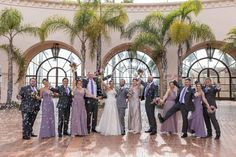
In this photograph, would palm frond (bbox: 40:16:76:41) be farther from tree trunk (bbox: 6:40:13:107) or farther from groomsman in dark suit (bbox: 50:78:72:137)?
groomsman in dark suit (bbox: 50:78:72:137)

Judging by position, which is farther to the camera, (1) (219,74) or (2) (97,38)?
(1) (219,74)

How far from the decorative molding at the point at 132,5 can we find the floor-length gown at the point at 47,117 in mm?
13492

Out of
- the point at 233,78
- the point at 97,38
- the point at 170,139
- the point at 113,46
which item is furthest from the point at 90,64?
the point at 170,139

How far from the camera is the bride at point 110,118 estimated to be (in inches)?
366

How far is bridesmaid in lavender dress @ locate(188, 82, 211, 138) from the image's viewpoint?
29.3 feet

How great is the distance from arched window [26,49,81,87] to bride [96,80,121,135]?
1425 cm

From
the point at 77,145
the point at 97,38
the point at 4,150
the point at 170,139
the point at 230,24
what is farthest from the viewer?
the point at 230,24

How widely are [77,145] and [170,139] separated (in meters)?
2.39

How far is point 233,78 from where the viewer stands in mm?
→ 23609

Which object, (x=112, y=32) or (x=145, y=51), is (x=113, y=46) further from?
(x=145, y=51)

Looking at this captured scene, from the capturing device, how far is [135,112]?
9.69 meters

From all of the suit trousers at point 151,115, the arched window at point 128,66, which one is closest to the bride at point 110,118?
the suit trousers at point 151,115

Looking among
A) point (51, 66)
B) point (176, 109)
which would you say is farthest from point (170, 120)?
point (51, 66)

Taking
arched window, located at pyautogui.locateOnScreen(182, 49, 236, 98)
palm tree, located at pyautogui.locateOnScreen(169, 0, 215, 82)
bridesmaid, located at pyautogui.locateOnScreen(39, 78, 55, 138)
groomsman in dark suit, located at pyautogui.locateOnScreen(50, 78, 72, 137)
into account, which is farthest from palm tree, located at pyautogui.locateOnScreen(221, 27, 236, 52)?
bridesmaid, located at pyautogui.locateOnScreen(39, 78, 55, 138)
